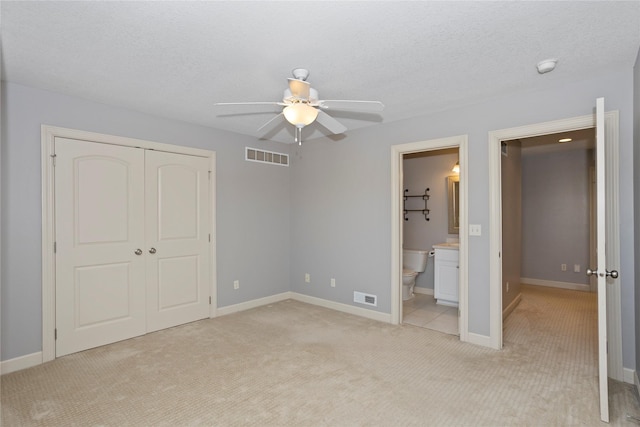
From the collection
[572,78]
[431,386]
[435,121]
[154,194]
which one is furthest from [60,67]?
[572,78]

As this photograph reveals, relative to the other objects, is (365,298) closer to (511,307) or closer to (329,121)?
(511,307)

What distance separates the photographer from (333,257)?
4.73 meters

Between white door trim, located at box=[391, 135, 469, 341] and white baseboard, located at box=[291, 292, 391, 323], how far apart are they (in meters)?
0.16

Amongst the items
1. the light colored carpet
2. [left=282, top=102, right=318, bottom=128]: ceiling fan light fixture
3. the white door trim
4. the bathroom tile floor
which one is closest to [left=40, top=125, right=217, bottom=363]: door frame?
the light colored carpet

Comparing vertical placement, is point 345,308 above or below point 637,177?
below

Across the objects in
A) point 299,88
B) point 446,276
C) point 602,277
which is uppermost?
point 299,88

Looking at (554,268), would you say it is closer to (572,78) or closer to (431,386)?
(572,78)

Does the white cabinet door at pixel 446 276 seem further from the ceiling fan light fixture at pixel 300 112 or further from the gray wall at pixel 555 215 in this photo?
the ceiling fan light fixture at pixel 300 112

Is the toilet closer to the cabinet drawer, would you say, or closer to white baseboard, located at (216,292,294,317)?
the cabinet drawer

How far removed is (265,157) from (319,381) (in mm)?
3231

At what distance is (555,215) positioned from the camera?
20.0 feet

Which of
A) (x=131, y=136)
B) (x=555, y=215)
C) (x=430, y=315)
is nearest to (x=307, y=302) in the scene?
(x=430, y=315)

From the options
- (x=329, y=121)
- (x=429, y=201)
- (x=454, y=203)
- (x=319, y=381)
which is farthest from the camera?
(x=429, y=201)

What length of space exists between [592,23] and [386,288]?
308 cm
